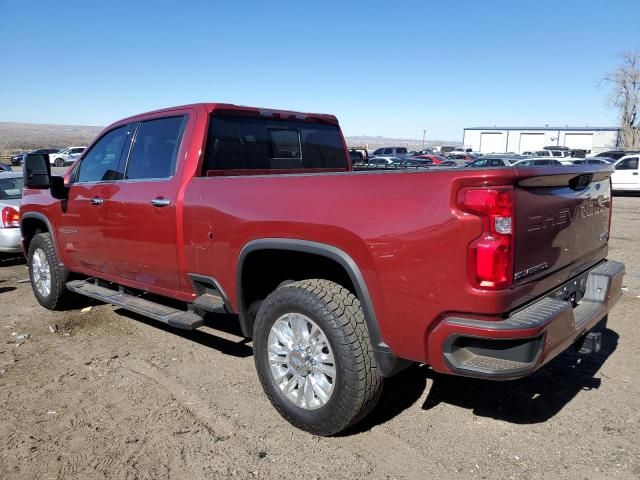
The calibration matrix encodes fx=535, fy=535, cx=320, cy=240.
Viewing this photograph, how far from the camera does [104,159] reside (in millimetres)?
5039

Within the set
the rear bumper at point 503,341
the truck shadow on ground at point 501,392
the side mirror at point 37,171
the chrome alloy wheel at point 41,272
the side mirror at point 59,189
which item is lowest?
the truck shadow on ground at point 501,392

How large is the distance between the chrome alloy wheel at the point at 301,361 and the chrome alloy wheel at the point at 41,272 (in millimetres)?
3584

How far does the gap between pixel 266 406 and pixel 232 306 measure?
72 cm

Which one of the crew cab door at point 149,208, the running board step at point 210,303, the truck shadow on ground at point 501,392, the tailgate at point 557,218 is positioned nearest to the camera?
the tailgate at point 557,218

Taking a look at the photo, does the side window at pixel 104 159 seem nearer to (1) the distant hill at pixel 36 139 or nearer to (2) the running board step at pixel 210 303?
(2) the running board step at pixel 210 303

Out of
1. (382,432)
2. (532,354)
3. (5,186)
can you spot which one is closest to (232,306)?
(382,432)

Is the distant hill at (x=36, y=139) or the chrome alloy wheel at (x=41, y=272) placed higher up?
the distant hill at (x=36, y=139)

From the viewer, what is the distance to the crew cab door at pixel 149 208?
4.08 meters

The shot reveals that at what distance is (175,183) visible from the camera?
13.2 feet

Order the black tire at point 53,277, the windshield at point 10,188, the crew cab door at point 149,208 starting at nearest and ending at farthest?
the crew cab door at point 149,208 < the black tire at point 53,277 < the windshield at point 10,188

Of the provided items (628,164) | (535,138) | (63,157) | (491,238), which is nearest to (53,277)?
(491,238)

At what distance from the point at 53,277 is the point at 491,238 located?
16.1ft

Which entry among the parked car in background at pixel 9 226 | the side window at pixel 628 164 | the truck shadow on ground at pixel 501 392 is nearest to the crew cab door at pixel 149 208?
the truck shadow on ground at pixel 501 392

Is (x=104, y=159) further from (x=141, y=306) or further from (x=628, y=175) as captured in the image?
(x=628, y=175)
